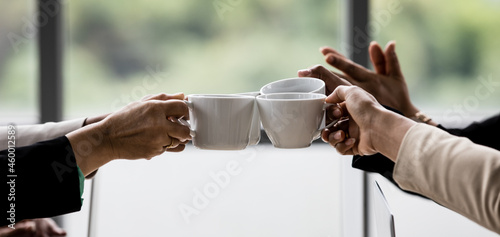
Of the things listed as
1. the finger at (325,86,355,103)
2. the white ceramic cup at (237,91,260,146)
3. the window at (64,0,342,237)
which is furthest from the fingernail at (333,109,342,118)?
the window at (64,0,342,237)

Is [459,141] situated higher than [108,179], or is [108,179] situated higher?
[459,141]

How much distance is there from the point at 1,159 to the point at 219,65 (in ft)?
3.97

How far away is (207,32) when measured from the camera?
2031 millimetres

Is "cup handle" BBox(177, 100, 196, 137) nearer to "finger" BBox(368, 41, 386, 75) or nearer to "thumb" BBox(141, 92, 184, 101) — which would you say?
"thumb" BBox(141, 92, 184, 101)

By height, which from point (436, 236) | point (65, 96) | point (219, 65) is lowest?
point (436, 236)

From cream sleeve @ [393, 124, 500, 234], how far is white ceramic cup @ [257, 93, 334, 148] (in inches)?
7.8

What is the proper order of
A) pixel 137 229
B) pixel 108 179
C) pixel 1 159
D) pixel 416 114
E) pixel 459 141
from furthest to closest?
pixel 416 114 → pixel 108 179 → pixel 137 229 → pixel 1 159 → pixel 459 141

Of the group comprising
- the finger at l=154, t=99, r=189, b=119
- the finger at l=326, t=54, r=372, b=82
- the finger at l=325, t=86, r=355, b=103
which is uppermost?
the finger at l=326, t=54, r=372, b=82

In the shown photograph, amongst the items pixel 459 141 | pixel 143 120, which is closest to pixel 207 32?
pixel 143 120

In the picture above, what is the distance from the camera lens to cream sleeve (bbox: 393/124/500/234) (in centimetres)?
70

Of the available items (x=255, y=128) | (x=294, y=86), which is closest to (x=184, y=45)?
(x=294, y=86)

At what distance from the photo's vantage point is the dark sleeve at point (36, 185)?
908 mm

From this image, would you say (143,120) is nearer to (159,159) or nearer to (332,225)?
(159,159)

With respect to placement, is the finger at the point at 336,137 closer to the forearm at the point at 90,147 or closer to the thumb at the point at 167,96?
the thumb at the point at 167,96
